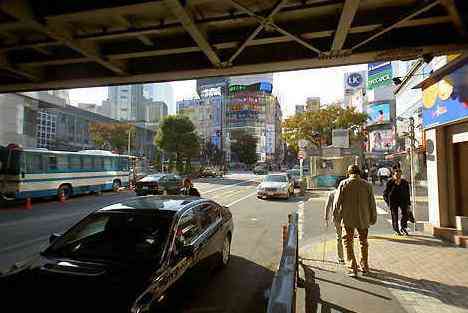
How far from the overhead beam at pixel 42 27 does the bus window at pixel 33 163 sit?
12625 mm

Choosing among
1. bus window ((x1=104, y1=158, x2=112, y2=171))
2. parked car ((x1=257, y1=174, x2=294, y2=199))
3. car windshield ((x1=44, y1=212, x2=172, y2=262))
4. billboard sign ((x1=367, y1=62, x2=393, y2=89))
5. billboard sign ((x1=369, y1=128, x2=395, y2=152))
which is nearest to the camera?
car windshield ((x1=44, y1=212, x2=172, y2=262))

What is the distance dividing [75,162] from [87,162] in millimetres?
1185

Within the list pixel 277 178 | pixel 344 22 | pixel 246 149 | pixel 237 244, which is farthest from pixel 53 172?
pixel 246 149

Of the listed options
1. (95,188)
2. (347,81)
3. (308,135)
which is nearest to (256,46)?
(95,188)

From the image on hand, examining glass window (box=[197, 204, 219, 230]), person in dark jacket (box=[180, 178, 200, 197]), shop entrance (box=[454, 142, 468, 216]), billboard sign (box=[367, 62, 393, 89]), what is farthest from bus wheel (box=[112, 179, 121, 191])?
billboard sign (box=[367, 62, 393, 89])

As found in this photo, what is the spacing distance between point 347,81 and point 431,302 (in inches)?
3515

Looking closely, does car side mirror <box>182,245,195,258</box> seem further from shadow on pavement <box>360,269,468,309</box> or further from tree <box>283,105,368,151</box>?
tree <box>283,105,368,151</box>

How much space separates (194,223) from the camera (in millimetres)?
5539

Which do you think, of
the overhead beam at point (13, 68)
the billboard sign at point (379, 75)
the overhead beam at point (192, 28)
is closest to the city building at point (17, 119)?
the overhead beam at point (13, 68)

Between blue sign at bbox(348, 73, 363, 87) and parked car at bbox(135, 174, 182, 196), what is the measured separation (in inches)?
2712

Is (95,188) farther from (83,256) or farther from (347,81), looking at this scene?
(347,81)

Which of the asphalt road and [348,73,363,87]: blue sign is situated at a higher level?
[348,73,363,87]: blue sign

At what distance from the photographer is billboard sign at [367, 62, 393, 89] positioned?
197ft

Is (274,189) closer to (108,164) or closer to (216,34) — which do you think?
(108,164)
